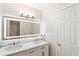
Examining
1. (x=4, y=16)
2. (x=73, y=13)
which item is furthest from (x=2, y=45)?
(x=73, y=13)

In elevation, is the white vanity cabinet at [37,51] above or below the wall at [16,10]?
below

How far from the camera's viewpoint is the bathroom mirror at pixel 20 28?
1.52 metres

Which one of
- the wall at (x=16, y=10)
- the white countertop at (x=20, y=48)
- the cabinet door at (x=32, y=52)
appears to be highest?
the wall at (x=16, y=10)

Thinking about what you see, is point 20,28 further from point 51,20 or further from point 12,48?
point 51,20

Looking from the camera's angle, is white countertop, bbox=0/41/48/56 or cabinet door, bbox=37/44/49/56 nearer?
white countertop, bbox=0/41/48/56

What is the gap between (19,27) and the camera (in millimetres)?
1596

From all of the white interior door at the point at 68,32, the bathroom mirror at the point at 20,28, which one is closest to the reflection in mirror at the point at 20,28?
the bathroom mirror at the point at 20,28

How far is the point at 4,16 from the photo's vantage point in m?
1.51

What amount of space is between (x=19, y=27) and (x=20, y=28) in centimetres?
2

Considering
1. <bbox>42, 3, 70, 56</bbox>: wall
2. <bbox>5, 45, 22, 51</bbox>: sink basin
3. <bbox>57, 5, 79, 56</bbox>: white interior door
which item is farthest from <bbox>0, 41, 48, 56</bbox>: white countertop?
<bbox>57, 5, 79, 56</bbox>: white interior door

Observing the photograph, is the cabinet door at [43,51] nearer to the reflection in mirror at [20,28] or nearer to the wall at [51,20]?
the wall at [51,20]

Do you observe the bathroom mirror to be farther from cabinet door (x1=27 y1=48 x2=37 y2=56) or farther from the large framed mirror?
cabinet door (x1=27 y1=48 x2=37 y2=56)

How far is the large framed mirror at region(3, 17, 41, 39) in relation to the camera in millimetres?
1521

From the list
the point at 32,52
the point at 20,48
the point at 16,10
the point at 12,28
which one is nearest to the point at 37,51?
the point at 32,52
